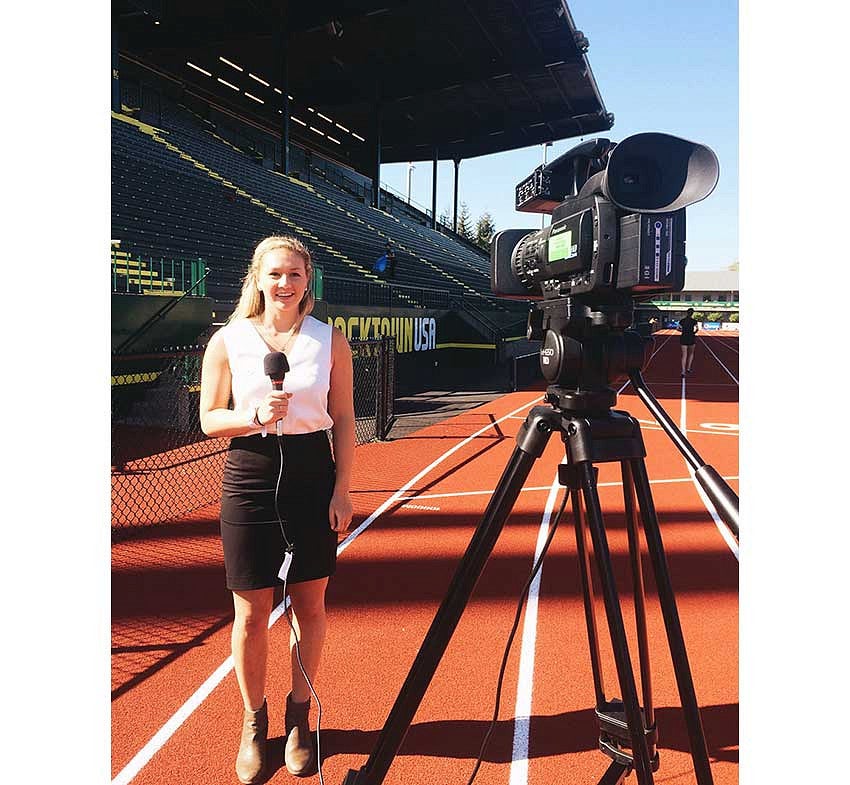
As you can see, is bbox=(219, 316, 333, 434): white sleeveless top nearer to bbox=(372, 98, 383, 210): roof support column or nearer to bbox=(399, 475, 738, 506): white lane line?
bbox=(399, 475, 738, 506): white lane line

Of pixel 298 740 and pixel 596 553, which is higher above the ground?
pixel 596 553

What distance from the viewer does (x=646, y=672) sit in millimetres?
1999

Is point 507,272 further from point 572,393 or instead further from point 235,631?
point 235,631

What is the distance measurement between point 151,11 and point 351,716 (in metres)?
17.6

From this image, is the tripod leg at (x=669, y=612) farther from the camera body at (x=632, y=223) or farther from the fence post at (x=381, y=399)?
the fence post at (x=381, y=399)

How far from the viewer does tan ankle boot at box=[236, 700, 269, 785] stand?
2.44 metres

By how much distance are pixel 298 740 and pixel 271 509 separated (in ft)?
3.06

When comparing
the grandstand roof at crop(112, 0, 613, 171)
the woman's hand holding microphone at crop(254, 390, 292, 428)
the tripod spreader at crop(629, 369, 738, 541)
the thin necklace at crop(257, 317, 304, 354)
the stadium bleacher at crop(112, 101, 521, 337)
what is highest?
the grandstand roof at crop(112, 0, 613, 171)

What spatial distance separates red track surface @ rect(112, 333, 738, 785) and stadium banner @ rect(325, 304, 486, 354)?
8344mm

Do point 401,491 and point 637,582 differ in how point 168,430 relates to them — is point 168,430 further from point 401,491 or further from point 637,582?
point 637,582

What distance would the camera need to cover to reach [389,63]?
24844mm

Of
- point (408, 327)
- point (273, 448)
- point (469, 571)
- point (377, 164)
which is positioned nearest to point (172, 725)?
point (273, 448)

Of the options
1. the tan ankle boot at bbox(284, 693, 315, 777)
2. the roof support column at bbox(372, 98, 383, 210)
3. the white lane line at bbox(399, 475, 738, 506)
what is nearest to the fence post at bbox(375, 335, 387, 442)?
the white lane line at bbox(399, 475, 738, 506)
